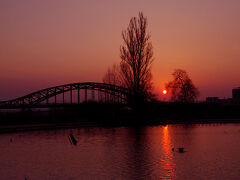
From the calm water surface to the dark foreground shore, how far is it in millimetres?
16594

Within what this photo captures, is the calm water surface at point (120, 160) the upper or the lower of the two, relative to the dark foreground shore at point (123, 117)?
lower

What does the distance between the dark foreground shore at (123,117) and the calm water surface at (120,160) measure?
54.4 ft

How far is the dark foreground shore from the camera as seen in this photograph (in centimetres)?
4653

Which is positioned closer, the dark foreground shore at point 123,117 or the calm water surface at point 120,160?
the calm water surface at point 120,160

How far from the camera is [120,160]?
61.5ft

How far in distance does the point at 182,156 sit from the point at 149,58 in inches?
1264

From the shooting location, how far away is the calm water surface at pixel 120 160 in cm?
1526

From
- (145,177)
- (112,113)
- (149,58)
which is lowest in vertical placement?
(145,177)

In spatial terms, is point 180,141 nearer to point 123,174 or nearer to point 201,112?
point 123,174

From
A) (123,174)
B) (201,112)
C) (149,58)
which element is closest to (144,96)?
(149,58)

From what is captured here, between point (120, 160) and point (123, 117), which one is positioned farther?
point (123, 117)

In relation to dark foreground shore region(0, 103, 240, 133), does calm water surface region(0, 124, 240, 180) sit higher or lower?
lower

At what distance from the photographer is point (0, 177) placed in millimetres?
15211

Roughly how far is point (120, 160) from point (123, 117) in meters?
34.1
